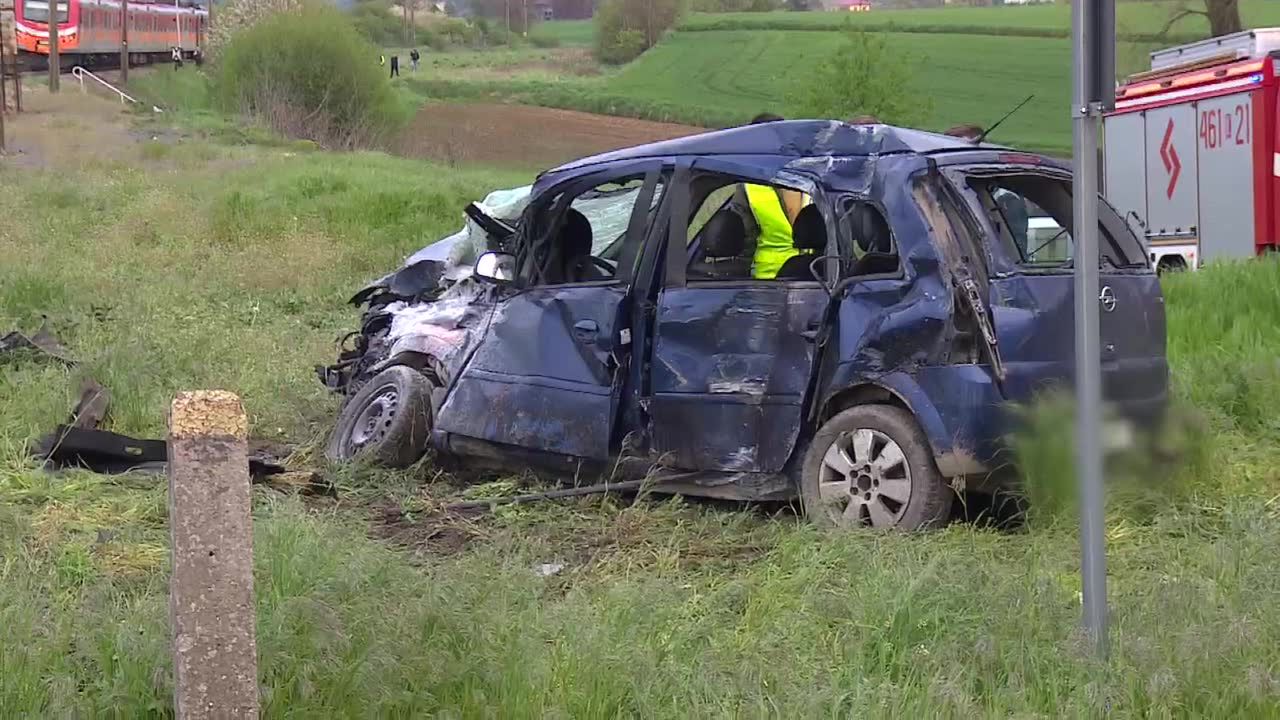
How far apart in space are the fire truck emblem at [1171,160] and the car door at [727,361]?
1230 centimetres

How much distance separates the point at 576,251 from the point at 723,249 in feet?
3.12

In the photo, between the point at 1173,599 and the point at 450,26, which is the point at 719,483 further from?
the point at 450,26

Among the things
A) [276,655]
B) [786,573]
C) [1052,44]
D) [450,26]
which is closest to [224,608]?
[276,655]

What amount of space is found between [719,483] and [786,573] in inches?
40.6

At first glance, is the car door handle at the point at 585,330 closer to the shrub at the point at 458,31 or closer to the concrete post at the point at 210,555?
the concrete post at the point at 210,555

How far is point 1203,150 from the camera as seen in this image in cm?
1614

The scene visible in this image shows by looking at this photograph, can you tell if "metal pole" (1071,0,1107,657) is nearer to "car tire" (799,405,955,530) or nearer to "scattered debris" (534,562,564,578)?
"car tire" (799,405,955,530)

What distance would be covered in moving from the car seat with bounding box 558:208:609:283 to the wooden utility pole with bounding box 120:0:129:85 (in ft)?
174

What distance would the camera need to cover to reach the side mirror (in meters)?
7.03

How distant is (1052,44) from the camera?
54375mm

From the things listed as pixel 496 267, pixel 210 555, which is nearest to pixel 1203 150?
pixel 496 267

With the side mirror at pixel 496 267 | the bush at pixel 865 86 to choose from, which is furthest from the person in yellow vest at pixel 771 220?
the bush at pixel 865 86

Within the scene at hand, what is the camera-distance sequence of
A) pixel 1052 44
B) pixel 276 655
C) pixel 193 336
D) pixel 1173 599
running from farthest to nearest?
pixel 1052 44
pixel 193 336
pixel 1173 599
pixel 276 655

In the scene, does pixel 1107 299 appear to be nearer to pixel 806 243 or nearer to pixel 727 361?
pixel 806 243
